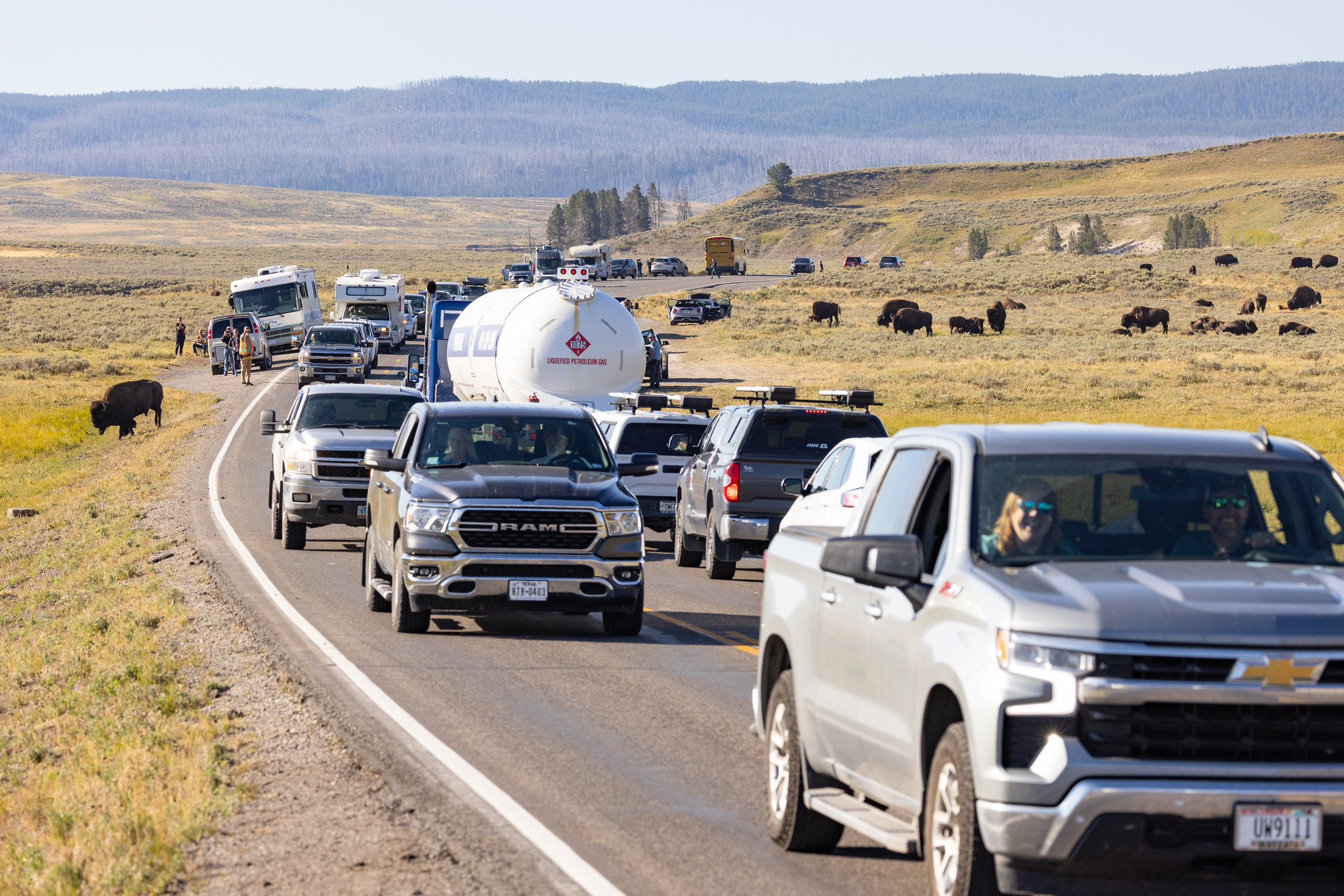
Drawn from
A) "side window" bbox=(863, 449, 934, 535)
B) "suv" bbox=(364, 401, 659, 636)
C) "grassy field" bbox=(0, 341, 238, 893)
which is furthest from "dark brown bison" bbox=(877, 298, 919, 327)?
"side window" bbox=(863, 449, 934, 535)

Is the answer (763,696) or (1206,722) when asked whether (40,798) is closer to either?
(763,696)

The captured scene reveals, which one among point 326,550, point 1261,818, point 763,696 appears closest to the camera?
point 1261,818

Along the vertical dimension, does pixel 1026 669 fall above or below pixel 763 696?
above

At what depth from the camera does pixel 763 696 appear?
7906 mm

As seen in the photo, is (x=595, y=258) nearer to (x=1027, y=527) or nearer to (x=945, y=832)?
(x=1027, y=527)

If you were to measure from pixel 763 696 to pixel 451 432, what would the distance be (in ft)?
24.4

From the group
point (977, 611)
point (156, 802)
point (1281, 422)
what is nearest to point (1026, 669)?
point (977, 611)

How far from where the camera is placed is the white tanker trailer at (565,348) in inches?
1145

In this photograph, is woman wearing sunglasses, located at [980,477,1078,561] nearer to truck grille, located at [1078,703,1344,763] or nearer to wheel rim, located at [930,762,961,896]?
wheel rim, located at [930,762,961,896]

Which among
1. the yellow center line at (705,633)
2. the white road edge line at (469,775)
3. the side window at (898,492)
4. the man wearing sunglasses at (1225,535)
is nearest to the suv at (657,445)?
the yellow center line at (705,633)

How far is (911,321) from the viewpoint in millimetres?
72688

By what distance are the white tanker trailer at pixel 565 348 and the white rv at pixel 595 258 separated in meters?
93.9

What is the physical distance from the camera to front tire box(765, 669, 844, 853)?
720cm

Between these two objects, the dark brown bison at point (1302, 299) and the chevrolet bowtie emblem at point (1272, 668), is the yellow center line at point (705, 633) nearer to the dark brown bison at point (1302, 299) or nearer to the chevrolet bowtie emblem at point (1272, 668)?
the chevrolet bowtie emblem at point (1272, 668)
